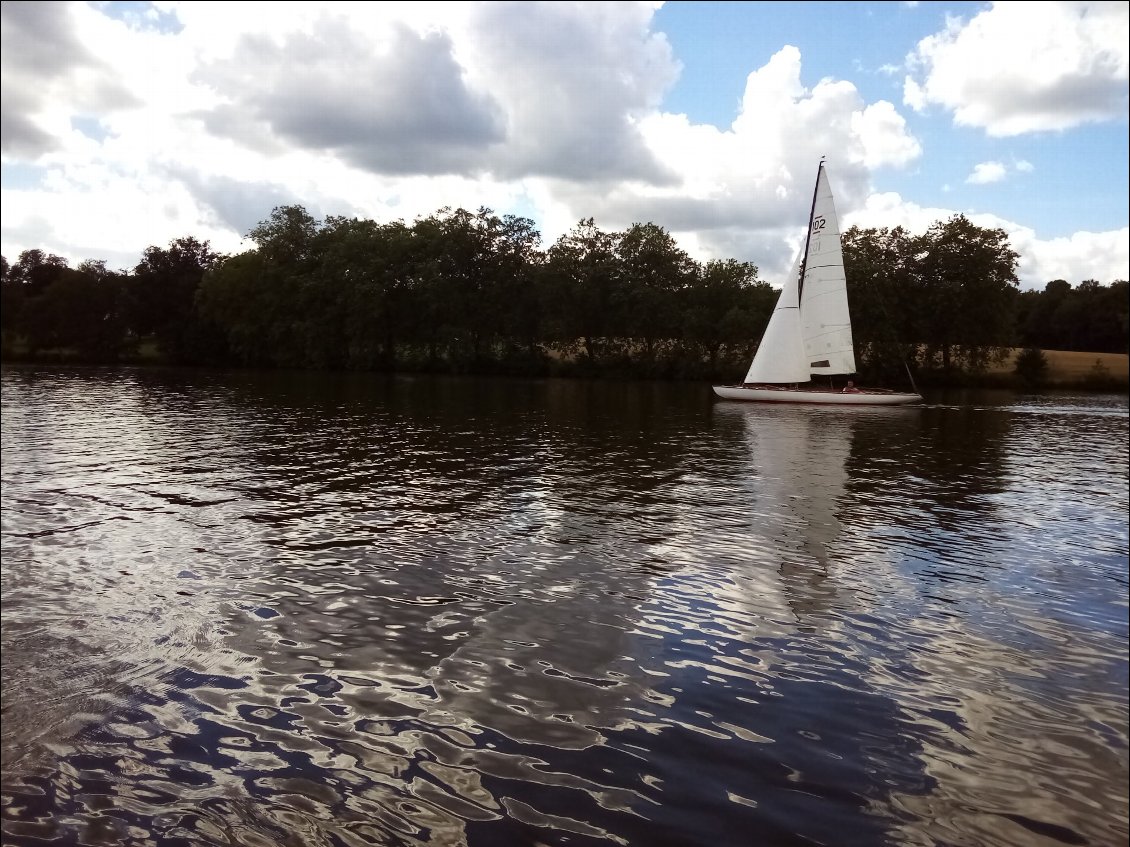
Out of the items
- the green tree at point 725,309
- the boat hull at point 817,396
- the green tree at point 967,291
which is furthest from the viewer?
the green tree at point 725,309

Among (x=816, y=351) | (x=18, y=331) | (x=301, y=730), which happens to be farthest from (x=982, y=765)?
(x=18, y=331)

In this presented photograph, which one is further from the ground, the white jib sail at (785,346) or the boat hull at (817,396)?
the white jib sail at (785,346)

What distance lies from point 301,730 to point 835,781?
17.2 feet

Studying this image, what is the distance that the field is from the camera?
3767 inches

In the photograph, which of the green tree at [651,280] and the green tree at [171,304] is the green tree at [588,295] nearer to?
the green tree at [651,280]

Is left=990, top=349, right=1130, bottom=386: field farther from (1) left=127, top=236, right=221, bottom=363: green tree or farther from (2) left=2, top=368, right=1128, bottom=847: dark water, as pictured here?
(1) left=127, top=236, right=221, bottom=363: green tree

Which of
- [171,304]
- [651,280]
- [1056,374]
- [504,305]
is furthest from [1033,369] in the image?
[171,304]

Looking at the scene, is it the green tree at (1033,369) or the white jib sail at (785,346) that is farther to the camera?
the green tree at (1033,369)

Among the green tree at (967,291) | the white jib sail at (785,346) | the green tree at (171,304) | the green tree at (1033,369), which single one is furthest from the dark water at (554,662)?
the green tree at (171,304)

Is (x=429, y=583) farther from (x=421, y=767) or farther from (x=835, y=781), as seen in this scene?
(x=835, y=781)

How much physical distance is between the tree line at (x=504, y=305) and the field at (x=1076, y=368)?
248 inches

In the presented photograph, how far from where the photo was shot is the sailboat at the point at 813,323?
63375mm

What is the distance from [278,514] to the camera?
58.5 feet

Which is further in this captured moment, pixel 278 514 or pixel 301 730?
pixel 278 514
